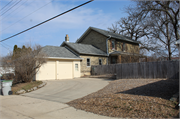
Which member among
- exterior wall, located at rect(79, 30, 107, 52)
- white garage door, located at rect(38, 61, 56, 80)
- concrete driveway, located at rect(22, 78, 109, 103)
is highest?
exterior wall, located at rect(79, 30, 107, 52)

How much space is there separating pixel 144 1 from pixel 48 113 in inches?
791

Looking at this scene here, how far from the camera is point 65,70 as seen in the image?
1889 cm

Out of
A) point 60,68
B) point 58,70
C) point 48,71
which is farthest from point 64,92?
point 60,68

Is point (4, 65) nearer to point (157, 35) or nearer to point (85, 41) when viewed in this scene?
point (85, 41)

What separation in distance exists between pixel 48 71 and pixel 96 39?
39.8 ft

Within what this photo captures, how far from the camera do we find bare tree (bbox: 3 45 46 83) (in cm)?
1242

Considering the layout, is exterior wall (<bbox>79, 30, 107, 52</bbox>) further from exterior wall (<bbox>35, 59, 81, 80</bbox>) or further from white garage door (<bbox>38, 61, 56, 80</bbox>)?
white garage door (<bbox>38, 61, 56, 80</bbox>)

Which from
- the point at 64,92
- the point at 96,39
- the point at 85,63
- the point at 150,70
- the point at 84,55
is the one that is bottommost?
the point at 64,92

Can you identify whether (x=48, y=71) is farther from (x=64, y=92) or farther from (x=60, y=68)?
(x=64, y=92)

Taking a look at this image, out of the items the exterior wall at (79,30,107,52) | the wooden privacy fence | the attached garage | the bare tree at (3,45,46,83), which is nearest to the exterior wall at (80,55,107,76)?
the attached garage

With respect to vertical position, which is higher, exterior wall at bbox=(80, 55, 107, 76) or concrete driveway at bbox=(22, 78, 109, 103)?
exterior wall at bbox=(80, 55, 107, 76)

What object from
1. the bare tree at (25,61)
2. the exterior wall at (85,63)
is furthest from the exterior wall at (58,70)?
the bare tree at (25,61)

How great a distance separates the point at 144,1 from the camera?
20594 mm

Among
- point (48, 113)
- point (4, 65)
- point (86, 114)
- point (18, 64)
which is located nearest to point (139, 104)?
point (86, 114)
